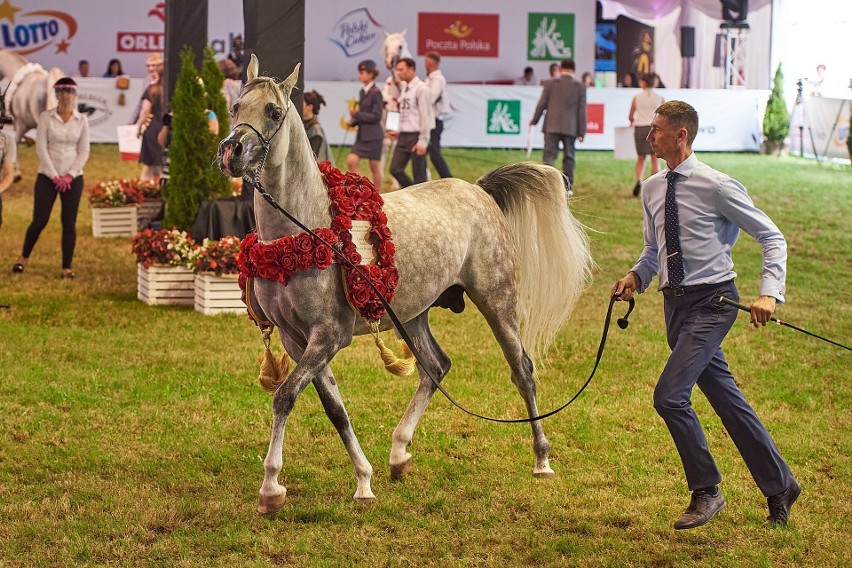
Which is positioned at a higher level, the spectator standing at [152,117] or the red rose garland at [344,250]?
the spectator standing at [152,117]

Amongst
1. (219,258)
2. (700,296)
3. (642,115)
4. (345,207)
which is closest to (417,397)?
(345,207)

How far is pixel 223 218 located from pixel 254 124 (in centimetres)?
628

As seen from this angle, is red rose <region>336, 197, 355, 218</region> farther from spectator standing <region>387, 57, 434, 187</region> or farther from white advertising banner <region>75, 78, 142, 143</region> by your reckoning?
white advertising banner <region>75, 78, 142, 143</region>

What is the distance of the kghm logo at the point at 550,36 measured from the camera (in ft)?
106

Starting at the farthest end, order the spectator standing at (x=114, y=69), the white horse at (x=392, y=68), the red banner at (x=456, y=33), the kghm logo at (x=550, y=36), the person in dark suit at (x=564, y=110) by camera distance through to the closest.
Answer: the kghm logo at (x=550, y=36) < the red banner at (x=456, y=33) < the spectator standing at (x=114, y=69) < the person in dark suit at (x=564, y=110) < the white horse at (x=392, y=68)

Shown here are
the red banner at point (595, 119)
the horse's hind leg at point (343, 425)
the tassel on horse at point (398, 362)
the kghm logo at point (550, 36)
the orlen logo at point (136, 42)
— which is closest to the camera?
the horse's hind leg at point (343, 425)

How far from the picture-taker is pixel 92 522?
539 centimetres

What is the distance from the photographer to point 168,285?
10.9m

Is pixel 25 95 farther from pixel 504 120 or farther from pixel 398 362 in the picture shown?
pixel 398 362

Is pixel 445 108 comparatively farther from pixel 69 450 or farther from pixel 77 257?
pixel 69 450

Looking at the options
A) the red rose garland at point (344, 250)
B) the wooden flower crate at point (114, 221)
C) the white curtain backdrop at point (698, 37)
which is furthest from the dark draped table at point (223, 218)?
the white curtain backdrop at point (698, 37)

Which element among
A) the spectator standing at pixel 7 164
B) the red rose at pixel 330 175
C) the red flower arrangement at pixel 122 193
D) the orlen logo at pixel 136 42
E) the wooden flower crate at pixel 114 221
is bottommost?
the wooden flower crate at pixel 114 221

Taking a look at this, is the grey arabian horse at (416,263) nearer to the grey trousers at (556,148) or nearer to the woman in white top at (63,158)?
the woman in white top at (63,158)

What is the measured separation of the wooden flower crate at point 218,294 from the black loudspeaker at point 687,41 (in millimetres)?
22963
